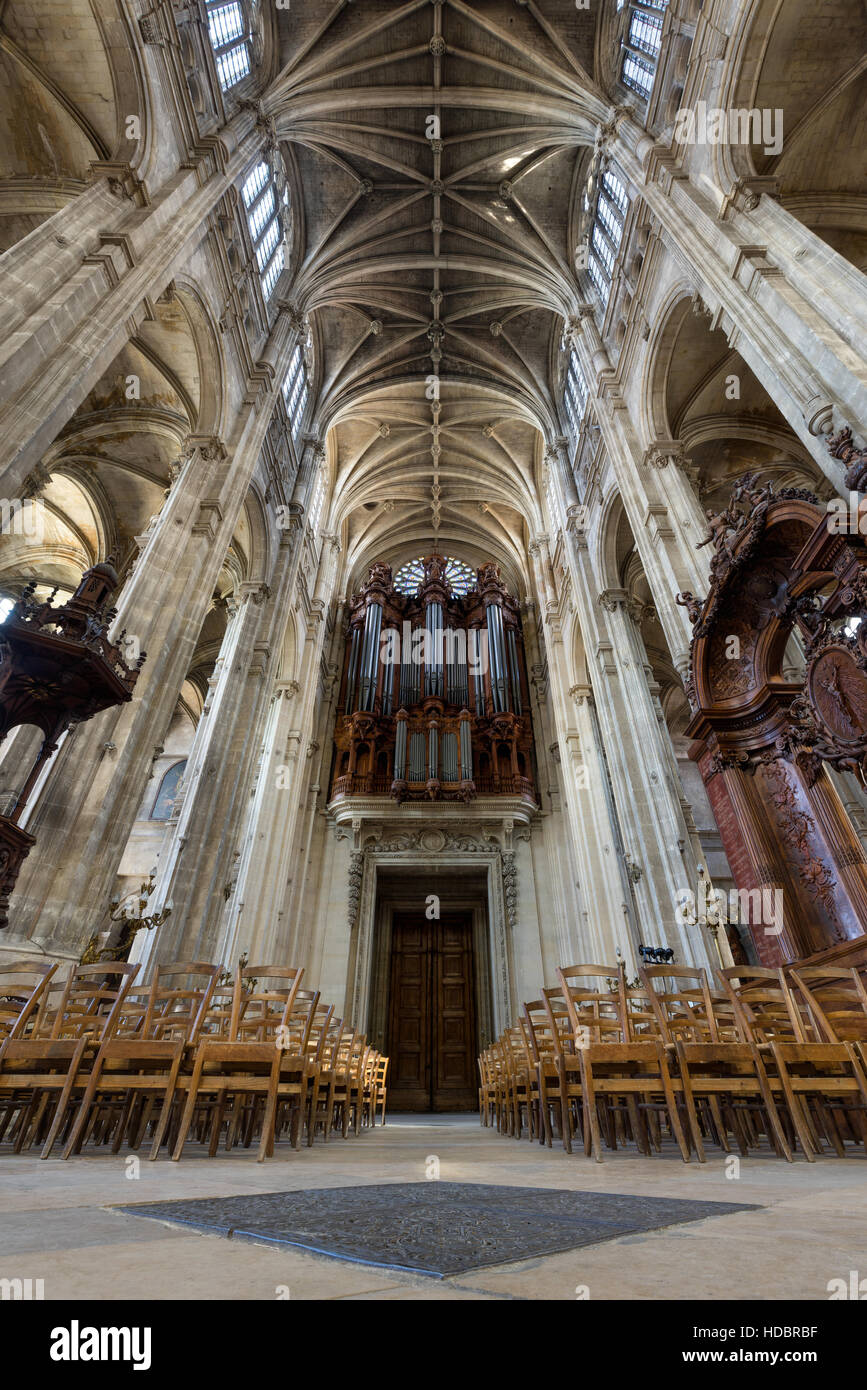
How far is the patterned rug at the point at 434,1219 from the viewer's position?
978mm

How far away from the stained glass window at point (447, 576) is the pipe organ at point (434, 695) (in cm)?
155

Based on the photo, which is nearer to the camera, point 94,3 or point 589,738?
point 94,3

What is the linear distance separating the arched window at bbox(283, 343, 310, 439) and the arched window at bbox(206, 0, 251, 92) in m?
4.89

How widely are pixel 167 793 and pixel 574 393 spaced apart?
16.2 m

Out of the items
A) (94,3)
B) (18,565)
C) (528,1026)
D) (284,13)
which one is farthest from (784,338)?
(18,565)

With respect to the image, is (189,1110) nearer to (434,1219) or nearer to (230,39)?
(434,1219)

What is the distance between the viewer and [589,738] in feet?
47.3

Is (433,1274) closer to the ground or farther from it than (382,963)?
closer to the ground

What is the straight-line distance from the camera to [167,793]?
60.3ft

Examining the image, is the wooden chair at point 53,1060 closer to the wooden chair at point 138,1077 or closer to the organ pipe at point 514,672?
the wooden chair at point 138,1077

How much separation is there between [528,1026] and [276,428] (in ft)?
43.8
